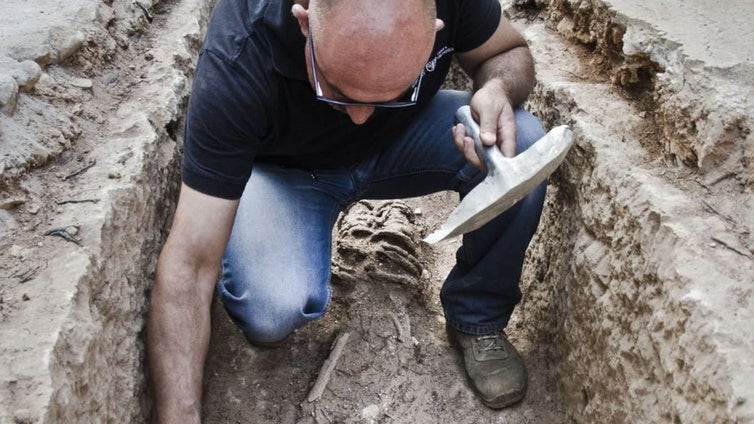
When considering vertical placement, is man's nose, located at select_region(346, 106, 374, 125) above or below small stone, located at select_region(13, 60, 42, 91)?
above

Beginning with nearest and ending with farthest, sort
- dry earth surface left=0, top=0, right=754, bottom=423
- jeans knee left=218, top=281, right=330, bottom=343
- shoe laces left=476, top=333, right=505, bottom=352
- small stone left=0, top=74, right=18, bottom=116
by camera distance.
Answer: dry earth surface left=0, top=0, right=754, bottom=423 < small stone left=0, top=74, right=18, bottom=116 < jeans knee left=218, top=281, right=330, bottom=343 < shoe laces left=476, top=333, right=505, bottom=352

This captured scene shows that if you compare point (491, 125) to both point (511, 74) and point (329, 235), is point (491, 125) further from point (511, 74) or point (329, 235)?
point (329, 235)

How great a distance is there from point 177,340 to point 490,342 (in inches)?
36.4

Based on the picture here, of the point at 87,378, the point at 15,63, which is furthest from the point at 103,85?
the point at 87,378

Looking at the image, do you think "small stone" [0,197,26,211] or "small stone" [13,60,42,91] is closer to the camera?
"small stone" [0,197,26,211]

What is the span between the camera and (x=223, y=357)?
220 centimetres

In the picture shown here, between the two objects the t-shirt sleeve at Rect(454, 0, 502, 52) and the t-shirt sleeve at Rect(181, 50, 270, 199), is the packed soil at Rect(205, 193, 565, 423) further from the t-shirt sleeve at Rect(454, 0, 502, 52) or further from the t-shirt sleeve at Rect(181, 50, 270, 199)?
the t-shirt sleeve at Rect(454, 0, 502, 52)

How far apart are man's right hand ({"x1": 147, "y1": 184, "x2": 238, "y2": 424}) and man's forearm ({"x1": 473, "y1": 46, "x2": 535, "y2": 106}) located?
0.84 meters

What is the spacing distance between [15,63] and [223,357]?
98 centimetres

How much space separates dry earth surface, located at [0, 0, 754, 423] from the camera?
1.45 metres

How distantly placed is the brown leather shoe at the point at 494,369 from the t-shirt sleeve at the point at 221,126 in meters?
0.86

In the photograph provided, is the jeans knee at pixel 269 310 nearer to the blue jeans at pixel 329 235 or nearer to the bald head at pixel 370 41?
the blue jeans at pixel 329 235

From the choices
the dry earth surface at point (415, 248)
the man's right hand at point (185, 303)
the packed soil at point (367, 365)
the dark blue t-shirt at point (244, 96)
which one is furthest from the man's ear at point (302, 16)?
the packed soil at point (367, 365)

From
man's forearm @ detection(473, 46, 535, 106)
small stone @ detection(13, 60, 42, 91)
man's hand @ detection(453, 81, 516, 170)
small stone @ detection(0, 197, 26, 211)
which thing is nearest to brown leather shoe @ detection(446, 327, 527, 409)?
man's hand @ detection(453, 81, 516, 170)
